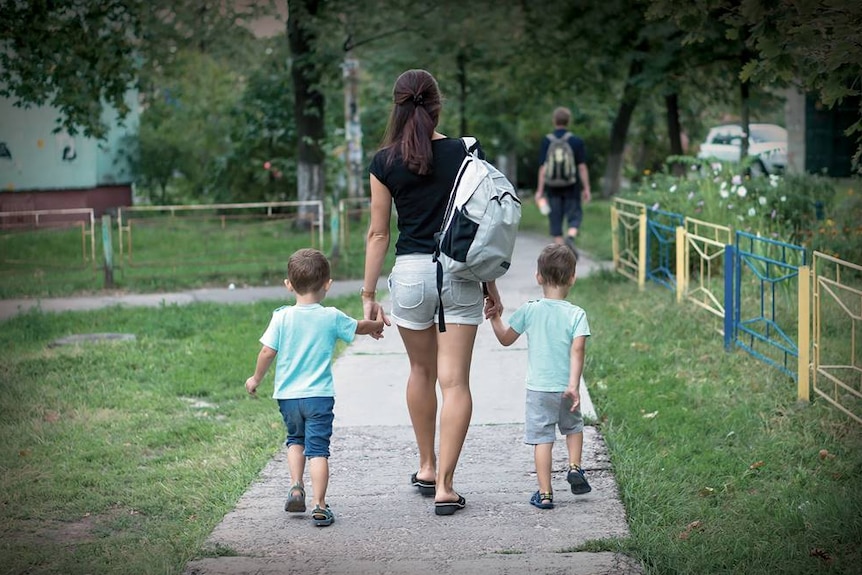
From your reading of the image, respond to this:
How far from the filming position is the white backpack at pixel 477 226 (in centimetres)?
501

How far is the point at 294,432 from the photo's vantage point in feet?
17.5

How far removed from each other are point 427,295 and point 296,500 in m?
1.06

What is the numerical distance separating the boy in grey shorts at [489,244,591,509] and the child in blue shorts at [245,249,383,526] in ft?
2.51

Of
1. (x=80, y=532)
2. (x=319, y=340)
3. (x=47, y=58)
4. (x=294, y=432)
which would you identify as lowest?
(x=80, y=532)

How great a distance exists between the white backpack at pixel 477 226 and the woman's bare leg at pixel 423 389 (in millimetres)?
338

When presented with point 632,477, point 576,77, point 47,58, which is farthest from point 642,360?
point 576,77

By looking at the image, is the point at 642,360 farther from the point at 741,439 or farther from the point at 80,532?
the point at 80,532

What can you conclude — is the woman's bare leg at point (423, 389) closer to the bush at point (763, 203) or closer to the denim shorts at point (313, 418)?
the denim shorts at point (313, 418)

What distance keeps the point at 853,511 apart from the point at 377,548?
6.47ft

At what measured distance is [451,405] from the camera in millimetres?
5301

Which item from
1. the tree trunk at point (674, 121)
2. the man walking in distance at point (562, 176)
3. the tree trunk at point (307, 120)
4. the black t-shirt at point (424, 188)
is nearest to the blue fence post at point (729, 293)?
the black t-shirt at point (424, 188)

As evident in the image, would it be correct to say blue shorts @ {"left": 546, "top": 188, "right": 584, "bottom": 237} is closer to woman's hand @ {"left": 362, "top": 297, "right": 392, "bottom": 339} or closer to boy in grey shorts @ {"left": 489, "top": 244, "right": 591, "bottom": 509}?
boy in grey shorts @ {"left": 489, "top": 244, "right": 591, "bottom": 509}

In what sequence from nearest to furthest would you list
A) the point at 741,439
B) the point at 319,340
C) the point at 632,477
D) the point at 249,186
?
the point at 319,340 → the point at 632,477 → the point at 741,439 → the point at 249,186

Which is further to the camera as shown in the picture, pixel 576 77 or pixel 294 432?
pixel 576 77
